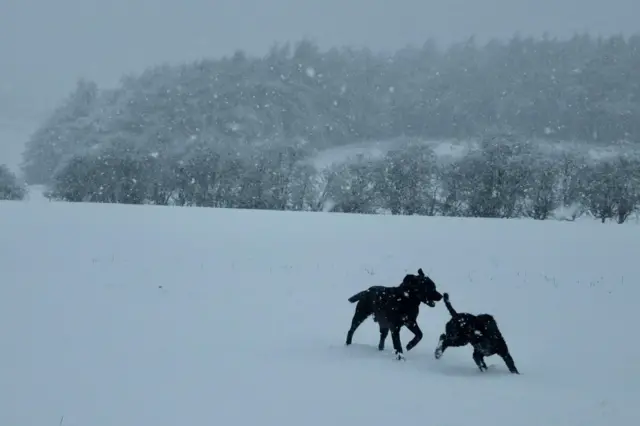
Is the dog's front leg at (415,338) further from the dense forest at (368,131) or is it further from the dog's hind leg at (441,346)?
the dense forest at (368,131)

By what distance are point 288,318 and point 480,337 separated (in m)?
3.46

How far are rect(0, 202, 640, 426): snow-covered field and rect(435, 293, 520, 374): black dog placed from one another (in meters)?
0.22

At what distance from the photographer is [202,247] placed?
14.8 meters

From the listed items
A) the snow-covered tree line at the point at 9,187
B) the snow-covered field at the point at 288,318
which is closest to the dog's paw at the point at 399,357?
the snow-covered field at the point at 288,318

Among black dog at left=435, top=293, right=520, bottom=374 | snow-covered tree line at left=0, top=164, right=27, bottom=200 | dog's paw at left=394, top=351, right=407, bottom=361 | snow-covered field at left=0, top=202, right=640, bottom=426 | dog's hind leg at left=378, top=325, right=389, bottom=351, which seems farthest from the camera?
snow-covered tree line at left=0, top=164, right=27, bottom=200

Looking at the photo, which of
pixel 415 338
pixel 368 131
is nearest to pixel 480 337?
pixel 415 338

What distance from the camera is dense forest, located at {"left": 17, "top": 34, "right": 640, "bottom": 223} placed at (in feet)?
75.7

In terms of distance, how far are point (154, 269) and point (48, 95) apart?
2683 inches

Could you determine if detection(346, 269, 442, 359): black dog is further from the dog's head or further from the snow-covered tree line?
the snow-covered tree line

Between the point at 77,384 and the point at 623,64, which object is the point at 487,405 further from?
the point at 623,64

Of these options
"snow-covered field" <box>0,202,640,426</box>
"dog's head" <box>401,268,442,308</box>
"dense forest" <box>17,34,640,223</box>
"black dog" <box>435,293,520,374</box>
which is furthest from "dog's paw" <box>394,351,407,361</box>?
"dense forest" <box>17,34,640,223</box>

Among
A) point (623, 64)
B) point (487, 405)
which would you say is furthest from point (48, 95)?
point (487, 405)

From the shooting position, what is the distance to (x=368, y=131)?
153ft

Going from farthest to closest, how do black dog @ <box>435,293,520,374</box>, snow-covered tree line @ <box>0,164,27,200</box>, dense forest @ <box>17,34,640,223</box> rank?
snow-covered tree line @ <box>0,164,27,200</box>
dense forest @ <box>17,34,640,223</box>
black dog @ <box>435,293,520,374</box>
